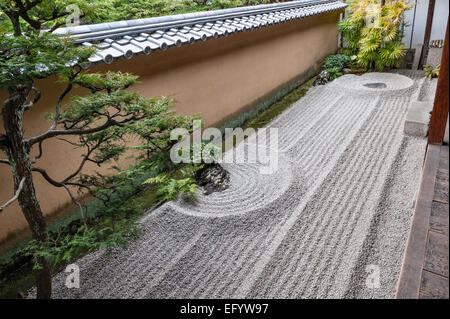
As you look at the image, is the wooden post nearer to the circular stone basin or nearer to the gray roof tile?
the gray roof tile

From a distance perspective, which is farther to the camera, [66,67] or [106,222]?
[106,222]

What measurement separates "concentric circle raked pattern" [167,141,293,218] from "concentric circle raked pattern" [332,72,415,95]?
4.91 metres

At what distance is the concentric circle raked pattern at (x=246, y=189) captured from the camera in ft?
15.5

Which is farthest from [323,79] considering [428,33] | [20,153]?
[20,153]

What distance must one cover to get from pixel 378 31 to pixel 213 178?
886 cm

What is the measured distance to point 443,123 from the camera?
9.82 ft

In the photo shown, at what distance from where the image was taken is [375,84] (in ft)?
33.8

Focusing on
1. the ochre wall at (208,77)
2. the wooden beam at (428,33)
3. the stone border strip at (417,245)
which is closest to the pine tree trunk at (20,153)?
the ochre wall at (208,77)

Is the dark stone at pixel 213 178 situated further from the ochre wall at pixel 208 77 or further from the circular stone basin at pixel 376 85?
the circular stone basin at pixel 376 85
